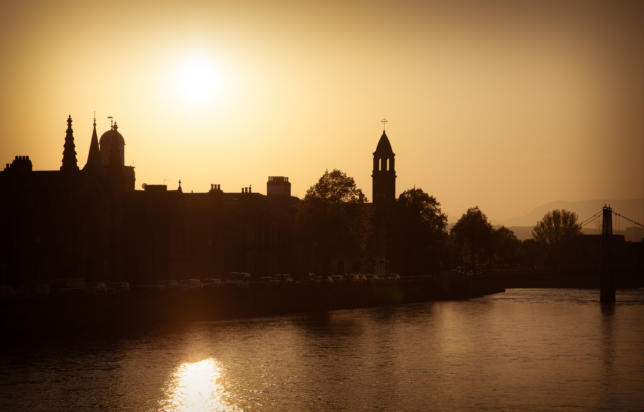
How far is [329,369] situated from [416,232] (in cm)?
9500

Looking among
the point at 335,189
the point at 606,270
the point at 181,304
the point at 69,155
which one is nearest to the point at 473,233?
the point at 606,270

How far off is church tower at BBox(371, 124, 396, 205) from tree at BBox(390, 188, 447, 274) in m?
16.6

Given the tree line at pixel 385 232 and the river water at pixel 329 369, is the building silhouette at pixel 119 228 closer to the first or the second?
the tree line at pixel 385 232

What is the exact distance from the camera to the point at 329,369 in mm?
53406

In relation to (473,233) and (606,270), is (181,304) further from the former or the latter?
(473,233)

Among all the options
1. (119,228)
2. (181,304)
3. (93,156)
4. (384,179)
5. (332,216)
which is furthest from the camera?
(384,179)

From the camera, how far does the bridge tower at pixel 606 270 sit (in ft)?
445

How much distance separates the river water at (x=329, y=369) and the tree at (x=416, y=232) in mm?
65475

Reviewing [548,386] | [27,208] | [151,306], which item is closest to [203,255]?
[27,208]

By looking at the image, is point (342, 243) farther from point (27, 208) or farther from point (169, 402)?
point (169, 402)

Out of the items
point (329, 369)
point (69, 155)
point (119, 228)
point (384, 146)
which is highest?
point (384, 146)

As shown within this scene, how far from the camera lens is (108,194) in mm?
94188

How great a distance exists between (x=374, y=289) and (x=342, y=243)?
288 inches

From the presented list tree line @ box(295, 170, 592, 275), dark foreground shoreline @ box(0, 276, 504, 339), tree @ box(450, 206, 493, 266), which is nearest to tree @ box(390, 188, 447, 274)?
tree line @ box(295, 170, 592, 275)
